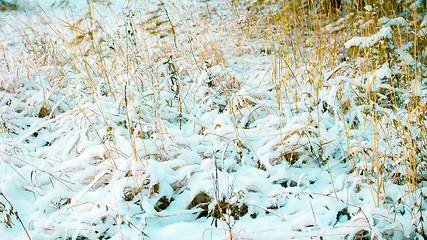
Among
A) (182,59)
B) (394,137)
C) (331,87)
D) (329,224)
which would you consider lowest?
(329,224)

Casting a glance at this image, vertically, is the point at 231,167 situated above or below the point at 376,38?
below

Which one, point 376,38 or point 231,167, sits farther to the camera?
point 376,38

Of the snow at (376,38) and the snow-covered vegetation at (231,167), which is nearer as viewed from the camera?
the snow-covered vegetation at (231,167)

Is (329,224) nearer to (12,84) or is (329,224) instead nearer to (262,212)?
(262,212)

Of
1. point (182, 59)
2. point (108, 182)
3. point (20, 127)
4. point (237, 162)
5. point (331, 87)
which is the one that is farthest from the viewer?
point (182, 59)

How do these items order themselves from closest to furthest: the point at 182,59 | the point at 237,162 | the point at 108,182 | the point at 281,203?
the point at 281,203 < the point at 108,182 < the point at 237,162 < the point at 182,59

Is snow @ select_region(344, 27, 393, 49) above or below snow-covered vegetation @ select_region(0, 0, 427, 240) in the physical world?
above

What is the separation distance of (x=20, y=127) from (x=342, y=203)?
1996mm

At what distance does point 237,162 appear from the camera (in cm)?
144

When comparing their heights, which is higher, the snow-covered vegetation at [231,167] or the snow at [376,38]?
the snow at [376,38]

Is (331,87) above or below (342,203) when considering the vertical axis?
above

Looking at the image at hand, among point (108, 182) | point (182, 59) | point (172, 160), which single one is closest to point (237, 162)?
point (172, 160)

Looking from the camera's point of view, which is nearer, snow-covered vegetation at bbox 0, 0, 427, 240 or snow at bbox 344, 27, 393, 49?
snow-covered vegetation at bbox 0, 0, 427, 240

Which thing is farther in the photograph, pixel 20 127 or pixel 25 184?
pixel 20 127
